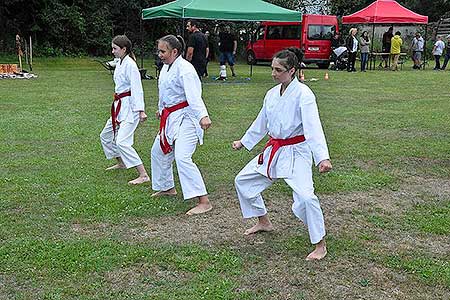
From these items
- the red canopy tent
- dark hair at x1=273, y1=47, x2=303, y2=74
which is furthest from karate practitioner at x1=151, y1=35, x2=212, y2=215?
the red canopy tent

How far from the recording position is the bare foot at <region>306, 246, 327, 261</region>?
15.0 feet

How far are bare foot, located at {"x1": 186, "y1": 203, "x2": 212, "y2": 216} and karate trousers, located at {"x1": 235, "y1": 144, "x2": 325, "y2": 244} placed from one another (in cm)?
93

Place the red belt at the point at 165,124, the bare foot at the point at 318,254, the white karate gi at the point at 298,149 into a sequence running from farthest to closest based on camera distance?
the red belt at the point at 165,124 < the bare foot at the point at 318,254 < the white karate gi at the point at 298,149

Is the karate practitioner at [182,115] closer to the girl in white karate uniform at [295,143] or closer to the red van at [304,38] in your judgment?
the girl in white karate uniform at [295,143]

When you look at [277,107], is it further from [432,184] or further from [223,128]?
[223,128]

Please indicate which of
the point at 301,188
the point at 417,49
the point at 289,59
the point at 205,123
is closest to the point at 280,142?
the point at 301,188

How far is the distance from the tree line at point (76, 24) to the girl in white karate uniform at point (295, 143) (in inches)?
938

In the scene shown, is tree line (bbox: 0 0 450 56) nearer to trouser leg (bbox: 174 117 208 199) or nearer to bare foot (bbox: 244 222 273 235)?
trouser leg (bbox: 174 117 208 199)

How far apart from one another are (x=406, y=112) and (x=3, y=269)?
980cm

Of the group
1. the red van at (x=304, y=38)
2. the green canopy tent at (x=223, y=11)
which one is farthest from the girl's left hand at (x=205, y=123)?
the red van at (x=304, y=38)

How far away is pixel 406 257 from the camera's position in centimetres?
468

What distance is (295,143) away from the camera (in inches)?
184

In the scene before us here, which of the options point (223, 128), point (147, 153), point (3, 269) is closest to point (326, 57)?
point (223, 128)

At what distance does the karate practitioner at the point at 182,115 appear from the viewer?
5742mm
